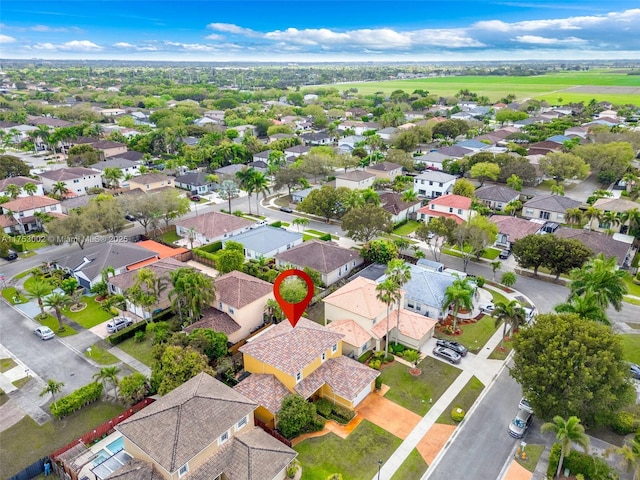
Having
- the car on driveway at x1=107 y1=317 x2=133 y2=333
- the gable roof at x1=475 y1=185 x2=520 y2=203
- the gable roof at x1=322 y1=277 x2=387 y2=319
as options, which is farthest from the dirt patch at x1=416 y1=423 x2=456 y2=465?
the gable roof at x1=475 y1=185 x2=520 y2=203

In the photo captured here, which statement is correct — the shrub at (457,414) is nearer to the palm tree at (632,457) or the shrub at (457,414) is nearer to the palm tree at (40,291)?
the palm tree at (632,457)

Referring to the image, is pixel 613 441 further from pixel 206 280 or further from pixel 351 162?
pixel 351 162

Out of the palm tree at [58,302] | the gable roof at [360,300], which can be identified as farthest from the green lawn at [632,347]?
the palm tree at [58,302]

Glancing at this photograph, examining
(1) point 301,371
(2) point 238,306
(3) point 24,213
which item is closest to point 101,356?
(2) point 238,306

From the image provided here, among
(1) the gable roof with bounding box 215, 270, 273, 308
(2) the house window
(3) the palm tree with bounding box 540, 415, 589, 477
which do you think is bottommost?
(2) the house window

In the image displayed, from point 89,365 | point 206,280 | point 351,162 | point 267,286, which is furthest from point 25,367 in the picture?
point 351,162

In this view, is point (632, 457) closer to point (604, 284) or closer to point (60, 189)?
point (604, 284)

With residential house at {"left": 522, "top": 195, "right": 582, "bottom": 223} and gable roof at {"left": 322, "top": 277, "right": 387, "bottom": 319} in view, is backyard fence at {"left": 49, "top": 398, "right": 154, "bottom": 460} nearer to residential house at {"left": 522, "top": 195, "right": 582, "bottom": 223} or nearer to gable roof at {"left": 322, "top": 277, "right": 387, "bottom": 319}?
gable roof at {"left": 322, "top": 277, "right": 387, "bottom": 319}
